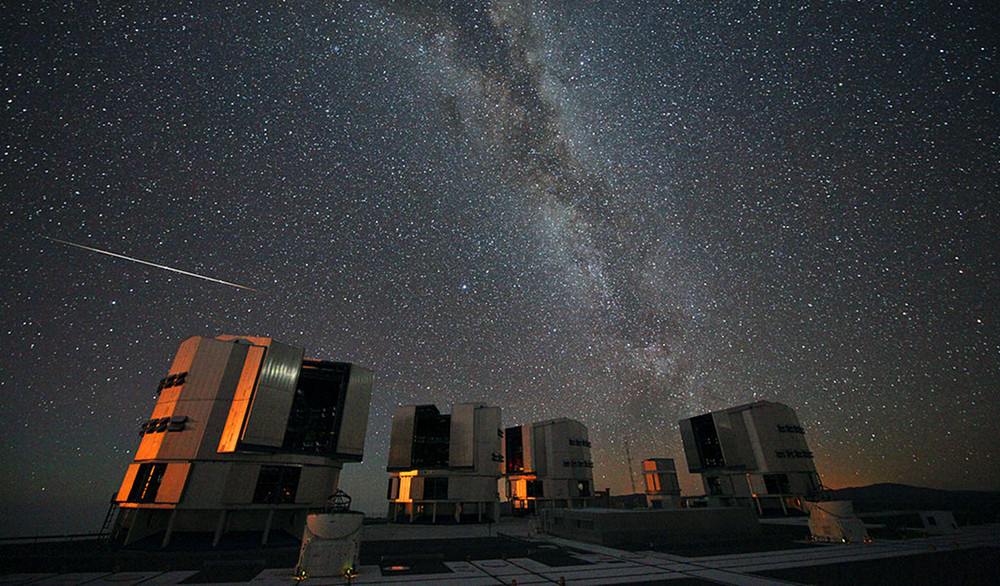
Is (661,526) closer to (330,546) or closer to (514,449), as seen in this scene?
(330,546)

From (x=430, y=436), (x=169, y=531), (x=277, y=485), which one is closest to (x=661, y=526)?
(x=277, y=485)

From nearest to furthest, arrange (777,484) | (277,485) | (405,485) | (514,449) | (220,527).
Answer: (220,527) → (277,485) → (405,485) → (777,484) → (514,449)

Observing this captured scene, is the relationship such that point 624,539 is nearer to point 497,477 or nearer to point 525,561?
point 525,561

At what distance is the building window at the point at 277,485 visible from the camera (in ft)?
111

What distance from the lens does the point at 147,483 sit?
32250 mm

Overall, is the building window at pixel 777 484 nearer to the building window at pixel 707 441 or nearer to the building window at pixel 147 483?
the building window at pixel 707 441

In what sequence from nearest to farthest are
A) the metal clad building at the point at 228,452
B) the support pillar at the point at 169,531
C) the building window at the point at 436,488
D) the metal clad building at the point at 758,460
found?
the support pillar at the point at 169,531, the metal clad building at the point at 228,452, the building window at the point at 436,488, the metal clad building at the point at 758,460

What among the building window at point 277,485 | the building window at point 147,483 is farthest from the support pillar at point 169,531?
the building window at point 277,485

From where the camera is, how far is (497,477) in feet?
183

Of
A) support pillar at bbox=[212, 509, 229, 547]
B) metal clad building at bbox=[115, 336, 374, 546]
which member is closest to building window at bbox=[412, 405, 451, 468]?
metal clad building at bbox=[115, 336, 374, 546]

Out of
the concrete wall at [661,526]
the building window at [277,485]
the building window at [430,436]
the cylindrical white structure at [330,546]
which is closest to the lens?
the cylindrical white structure at [330,546]

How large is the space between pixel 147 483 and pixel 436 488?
102 ft

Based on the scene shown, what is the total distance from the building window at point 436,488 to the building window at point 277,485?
2131cm

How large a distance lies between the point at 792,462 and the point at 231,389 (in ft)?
243
